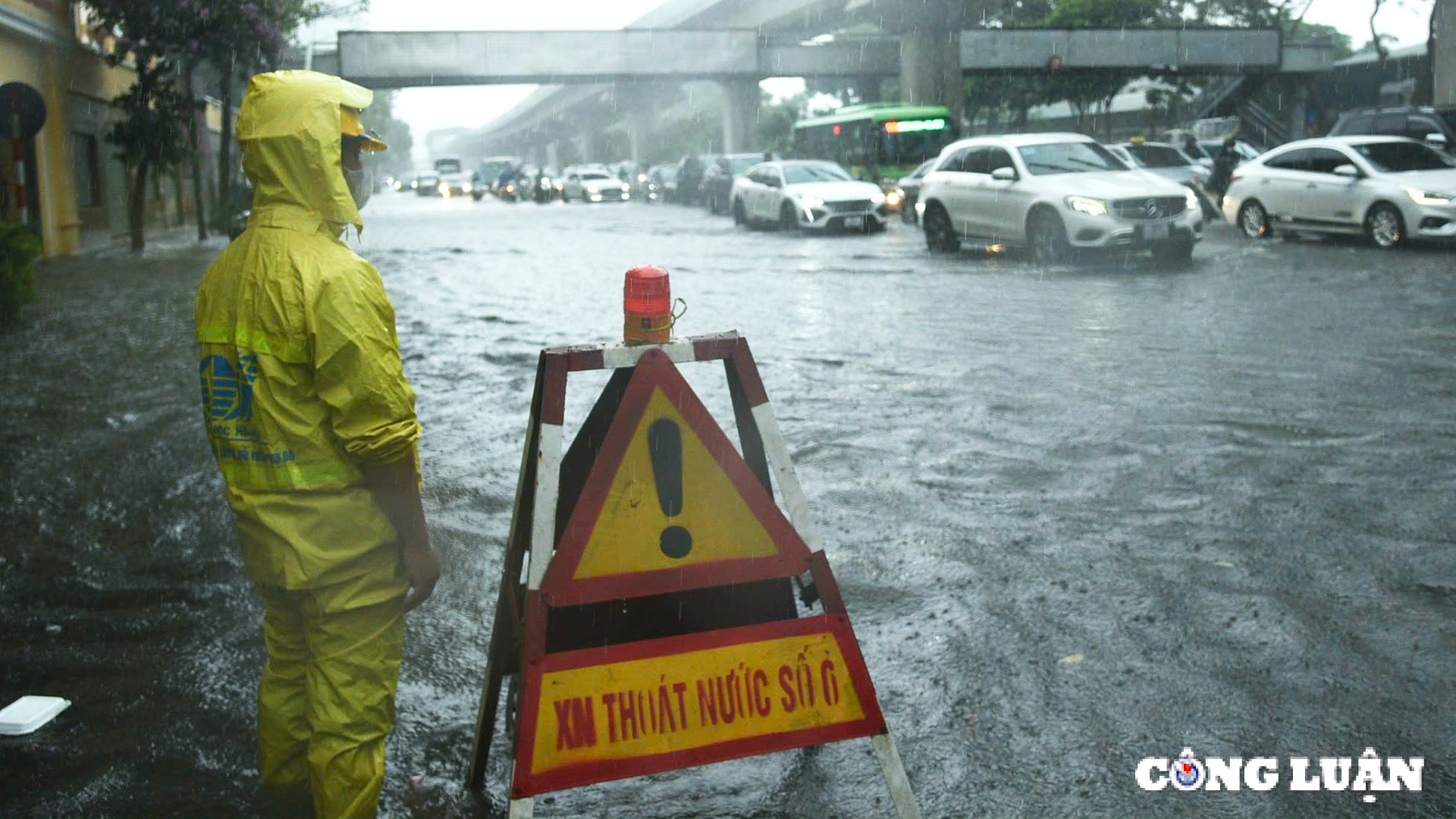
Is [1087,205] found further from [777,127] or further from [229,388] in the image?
[777,127]

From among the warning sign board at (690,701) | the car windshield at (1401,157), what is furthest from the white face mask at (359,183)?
the car windshield at (1401,157)

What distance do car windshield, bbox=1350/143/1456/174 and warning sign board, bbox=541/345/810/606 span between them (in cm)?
1652

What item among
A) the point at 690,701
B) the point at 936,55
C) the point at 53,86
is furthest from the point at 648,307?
the point at 936,55

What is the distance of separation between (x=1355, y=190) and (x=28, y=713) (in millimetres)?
16862

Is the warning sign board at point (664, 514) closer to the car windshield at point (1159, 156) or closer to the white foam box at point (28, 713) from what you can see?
the white foam box at point (28, 713)

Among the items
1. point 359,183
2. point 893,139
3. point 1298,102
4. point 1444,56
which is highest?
point 1298,102

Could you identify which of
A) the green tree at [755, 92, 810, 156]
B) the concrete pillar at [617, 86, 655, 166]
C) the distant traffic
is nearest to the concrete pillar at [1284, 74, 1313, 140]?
the green tree at [755, 92, 810, 156]

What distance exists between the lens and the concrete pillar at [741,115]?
60906 mm

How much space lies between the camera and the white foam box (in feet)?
13.0

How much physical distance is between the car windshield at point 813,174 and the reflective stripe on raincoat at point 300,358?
2367 cm

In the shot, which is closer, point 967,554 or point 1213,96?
point 967,554

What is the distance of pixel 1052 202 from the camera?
16.9 metres

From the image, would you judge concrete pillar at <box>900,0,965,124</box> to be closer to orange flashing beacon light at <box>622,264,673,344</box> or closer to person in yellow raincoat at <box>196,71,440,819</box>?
orange flashing beacon light at <box>622,264,673,344</box>

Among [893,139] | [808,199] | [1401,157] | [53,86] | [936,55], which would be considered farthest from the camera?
[936,55]
